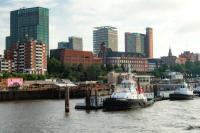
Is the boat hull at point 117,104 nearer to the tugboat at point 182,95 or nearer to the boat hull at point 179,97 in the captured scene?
the boat hull at point 179,97

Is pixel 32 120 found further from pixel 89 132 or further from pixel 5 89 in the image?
pixel 5 89

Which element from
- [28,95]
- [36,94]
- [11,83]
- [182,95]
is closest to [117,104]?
[182,95]

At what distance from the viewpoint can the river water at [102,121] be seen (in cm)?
6619

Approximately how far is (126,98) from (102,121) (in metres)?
19.7

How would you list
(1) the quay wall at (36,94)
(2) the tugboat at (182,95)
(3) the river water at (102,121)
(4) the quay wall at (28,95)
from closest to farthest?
(3) the river water at (102,121) → (2) the tugboat at (182,95) → (4) the quay wall at (28,95) → (1) the quay wall at (36,94)

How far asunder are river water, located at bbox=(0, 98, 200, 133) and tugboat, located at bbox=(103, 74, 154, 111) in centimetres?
287

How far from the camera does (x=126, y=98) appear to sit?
94062mm

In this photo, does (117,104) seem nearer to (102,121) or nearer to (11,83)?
(102,121)

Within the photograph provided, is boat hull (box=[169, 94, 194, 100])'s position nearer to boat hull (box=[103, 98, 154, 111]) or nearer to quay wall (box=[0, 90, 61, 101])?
quay wall (box=[0, 90, 61, 101])

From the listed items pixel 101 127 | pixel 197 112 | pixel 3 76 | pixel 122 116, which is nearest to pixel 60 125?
pixel 101 127

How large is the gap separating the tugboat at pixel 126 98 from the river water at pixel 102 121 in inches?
113

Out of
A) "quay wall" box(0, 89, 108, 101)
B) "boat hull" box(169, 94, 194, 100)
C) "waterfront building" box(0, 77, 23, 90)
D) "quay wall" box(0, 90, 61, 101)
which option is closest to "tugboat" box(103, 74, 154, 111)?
"boat hull" box(169, 94, 194, 100)

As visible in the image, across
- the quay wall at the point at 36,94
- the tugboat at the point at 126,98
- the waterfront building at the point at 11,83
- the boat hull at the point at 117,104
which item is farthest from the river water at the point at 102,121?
the waterfront building at the point at 11,83

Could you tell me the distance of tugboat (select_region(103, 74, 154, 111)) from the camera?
303ft
